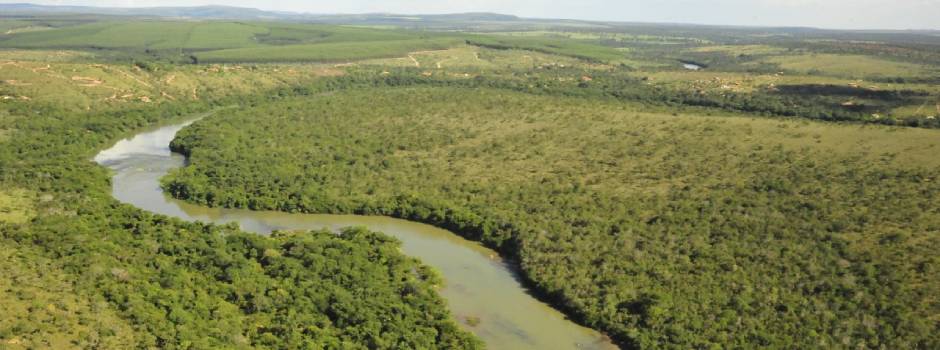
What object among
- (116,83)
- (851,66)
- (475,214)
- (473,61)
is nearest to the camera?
(475,214)

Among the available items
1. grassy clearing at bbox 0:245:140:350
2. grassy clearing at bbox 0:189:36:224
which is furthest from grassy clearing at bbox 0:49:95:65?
grassy clearing at bbox 0:245:140:350

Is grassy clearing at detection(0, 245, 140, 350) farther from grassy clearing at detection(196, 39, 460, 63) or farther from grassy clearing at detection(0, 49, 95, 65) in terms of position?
grassy clearing at detection(0, 49, 95, 65)

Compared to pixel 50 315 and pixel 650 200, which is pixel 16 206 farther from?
pixel 650 200

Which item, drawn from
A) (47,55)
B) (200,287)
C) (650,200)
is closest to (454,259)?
(200,287)

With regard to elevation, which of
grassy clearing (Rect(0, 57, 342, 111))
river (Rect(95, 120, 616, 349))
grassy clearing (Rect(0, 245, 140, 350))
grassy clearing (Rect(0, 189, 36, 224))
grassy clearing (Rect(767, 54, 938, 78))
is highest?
grassy clearing (Rect(767, 54, 938, 78))

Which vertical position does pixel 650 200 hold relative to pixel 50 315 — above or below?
above

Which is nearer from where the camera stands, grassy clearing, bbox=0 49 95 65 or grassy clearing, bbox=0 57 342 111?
grassy clearing, bbox=0 57 342 111
